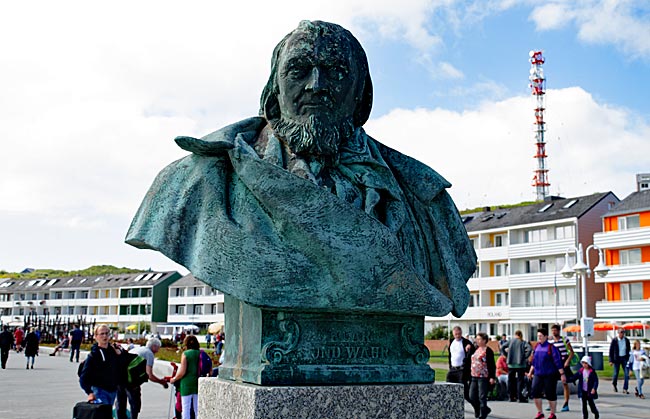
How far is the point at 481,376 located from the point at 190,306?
74766 millimetres

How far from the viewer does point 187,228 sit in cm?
417

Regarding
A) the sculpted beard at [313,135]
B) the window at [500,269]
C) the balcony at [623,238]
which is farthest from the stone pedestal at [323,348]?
the window at [500,269]

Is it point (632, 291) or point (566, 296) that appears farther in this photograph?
point (566, 296)

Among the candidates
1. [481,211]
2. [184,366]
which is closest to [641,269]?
[481,211]

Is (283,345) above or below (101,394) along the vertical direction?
above

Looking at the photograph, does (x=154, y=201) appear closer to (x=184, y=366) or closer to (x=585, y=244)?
(x=184, y=366)

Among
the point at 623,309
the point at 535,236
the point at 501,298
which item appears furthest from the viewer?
the point at 501,298

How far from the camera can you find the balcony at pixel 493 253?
57.5 metres

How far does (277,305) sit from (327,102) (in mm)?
1221

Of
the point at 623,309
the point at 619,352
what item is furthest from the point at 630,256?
the point at 619,352

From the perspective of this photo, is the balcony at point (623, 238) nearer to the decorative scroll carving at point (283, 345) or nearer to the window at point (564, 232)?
the window at point (564, 232)

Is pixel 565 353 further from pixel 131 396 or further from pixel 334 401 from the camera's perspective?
pixel 334 401

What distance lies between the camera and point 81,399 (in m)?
15.6

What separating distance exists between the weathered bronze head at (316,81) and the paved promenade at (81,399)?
8268mm
